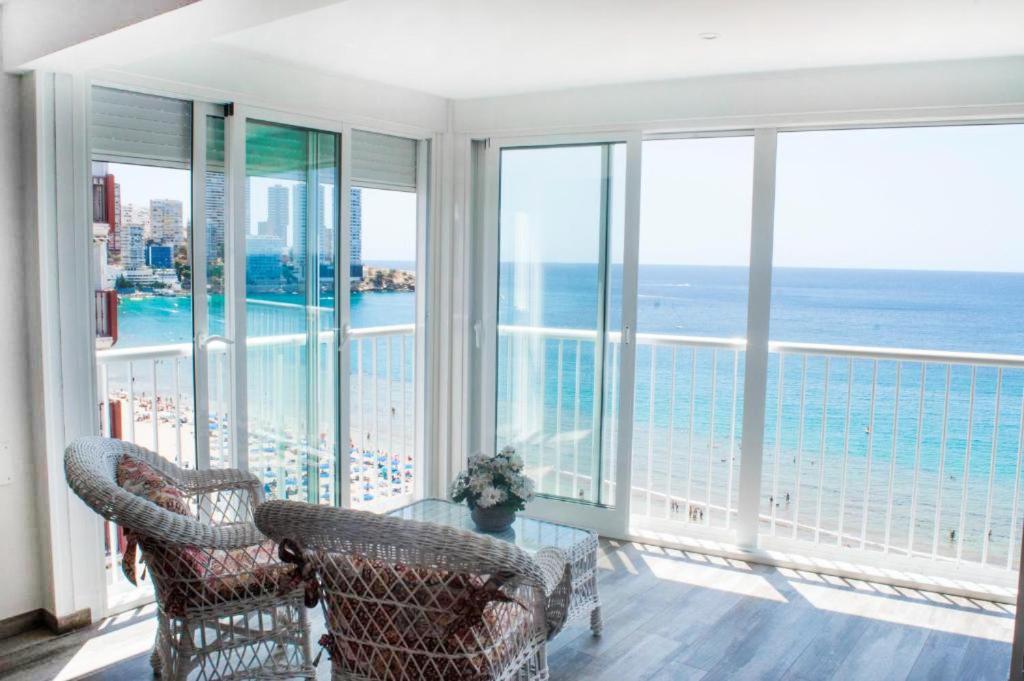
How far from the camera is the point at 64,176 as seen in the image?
2.95m

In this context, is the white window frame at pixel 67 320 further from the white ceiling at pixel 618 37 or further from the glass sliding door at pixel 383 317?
the glass sliding door at pixel 383 317

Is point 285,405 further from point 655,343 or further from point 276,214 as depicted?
point 655,343

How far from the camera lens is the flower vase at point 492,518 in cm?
311

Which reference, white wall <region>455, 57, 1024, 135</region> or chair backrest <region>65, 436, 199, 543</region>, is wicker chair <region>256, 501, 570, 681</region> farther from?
white wall <region>455, 57, 1024, 135</region>

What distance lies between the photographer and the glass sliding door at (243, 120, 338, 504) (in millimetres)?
3688

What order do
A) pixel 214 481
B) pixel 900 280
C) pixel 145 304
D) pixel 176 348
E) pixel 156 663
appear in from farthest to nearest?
pixel 900 280, pixel 176 348, pixel 145 304, pixel 214 481, pixel 156 663

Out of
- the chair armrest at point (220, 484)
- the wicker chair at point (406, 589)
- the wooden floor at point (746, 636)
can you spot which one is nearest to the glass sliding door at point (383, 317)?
the chair armrest at point (220, 484)

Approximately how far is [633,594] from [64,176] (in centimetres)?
279

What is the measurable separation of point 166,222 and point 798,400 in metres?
10.0

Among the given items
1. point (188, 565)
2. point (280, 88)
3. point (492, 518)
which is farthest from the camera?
point (280, 88)

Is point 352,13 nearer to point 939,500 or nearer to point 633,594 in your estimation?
point 633,594

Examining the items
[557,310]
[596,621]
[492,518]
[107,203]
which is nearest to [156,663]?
[492,518]

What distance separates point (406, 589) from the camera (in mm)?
1961

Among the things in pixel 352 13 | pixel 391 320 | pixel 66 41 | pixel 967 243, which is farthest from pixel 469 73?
pixel 967 243
